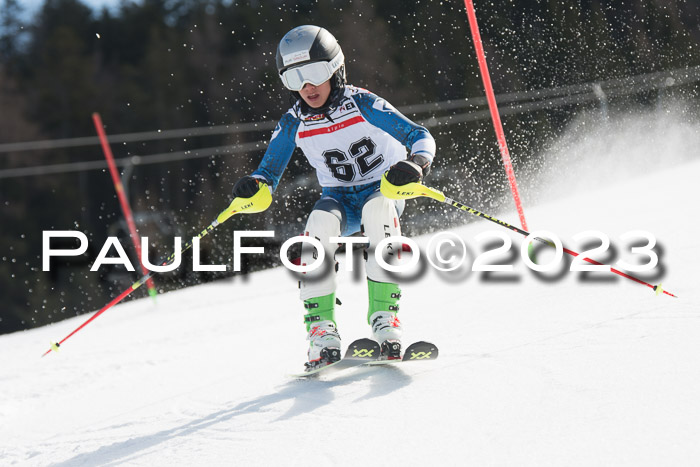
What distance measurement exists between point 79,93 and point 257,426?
35.4 metres

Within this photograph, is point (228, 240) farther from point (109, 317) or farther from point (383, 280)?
point (383, 280)

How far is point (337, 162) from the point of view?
303cm

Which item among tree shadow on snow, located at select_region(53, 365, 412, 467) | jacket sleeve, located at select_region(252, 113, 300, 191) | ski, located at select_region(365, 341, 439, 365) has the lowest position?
tree shadow on snow, located at select_region(53, 365, 412, 467)

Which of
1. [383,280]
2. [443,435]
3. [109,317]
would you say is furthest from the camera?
[109,317]

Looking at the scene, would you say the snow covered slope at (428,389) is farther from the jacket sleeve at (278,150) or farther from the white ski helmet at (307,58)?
the white ski helmet at (307,58)

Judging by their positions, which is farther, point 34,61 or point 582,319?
point 34,61

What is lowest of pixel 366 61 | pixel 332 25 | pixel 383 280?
pixel 383 280

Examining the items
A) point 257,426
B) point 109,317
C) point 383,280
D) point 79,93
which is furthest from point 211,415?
point 79,93

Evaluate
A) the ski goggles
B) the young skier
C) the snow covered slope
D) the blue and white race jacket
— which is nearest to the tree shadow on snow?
the snow covered slope

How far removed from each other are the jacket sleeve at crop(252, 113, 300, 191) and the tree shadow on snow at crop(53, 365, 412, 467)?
33.7 inches

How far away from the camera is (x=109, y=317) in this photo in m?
6.11

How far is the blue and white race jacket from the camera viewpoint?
9.69ft

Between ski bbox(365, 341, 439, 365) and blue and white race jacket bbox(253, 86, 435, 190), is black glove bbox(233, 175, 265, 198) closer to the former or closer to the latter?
blue and white race jacket bbox(253, 86, 435, 190)

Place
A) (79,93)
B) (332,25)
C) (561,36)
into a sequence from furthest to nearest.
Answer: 1. (79,93)
2. (332,25)
3. (561,36)
